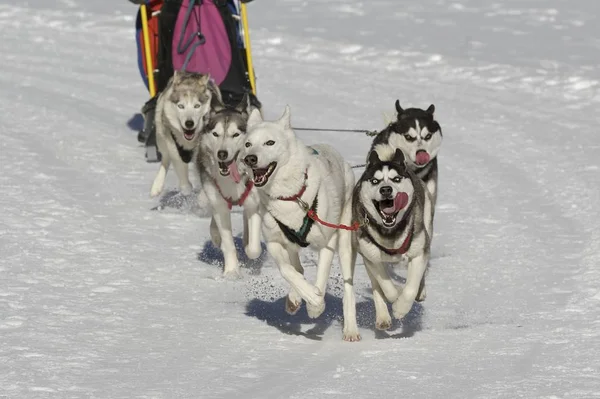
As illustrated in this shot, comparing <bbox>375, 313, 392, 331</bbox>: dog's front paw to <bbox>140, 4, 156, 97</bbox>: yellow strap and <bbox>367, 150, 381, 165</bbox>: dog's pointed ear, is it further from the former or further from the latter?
<bbox>140, 4, 156, 97</bbox>: yellow strap

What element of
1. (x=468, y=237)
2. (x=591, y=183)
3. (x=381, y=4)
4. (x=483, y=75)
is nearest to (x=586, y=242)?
(x=468, y=237)

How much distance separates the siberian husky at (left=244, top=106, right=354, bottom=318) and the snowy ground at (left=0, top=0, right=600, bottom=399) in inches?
14.2

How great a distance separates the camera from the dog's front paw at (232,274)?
6.74 meters

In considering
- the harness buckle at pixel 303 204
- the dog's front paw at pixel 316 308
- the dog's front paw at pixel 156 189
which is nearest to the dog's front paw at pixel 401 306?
the dog's front paw at pixel 316 308

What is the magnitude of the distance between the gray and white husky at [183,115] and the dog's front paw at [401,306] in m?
2.34

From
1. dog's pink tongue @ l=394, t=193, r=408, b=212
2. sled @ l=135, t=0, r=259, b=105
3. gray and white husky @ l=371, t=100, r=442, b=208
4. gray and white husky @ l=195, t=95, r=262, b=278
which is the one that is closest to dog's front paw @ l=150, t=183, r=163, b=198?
sled @ l=135, t=0, r=259, b=105

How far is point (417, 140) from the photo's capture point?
21.5 feet

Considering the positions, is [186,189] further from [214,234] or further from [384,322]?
[384,322]

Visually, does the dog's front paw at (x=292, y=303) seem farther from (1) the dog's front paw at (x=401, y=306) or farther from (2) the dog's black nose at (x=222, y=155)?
(2) the dog's black nose at (x=222, y=155)

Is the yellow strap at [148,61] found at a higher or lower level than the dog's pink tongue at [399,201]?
higher

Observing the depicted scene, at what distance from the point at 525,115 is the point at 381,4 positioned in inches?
264

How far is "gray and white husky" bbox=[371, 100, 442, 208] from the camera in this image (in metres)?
6.55

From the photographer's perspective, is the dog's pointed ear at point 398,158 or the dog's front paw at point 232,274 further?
the dog's front paw at point 232,274

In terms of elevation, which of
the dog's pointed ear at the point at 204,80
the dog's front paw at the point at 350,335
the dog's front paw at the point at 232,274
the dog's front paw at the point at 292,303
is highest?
the dog's pointed ear at the point at 204,80
